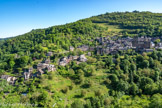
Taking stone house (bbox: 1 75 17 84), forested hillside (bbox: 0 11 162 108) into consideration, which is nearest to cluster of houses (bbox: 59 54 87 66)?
forested hillside (bbox: 0 11 162 108)

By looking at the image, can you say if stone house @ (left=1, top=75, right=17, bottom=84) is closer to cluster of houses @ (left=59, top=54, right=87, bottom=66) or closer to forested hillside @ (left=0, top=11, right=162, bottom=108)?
forested hillside @ (left=0, top=11, right=162, bottom=108)

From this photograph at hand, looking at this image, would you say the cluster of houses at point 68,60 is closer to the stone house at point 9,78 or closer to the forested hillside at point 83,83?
the forested hillside at point 83,83

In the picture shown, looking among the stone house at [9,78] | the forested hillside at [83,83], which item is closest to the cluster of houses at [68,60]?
the forested hillside at [83,83]

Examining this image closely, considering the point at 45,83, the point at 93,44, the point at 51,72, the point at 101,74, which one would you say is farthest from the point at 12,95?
the point at 93,44

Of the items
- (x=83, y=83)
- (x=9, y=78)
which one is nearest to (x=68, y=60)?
(x=83, y=83)

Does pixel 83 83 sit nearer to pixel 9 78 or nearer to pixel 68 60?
pixel 68 60

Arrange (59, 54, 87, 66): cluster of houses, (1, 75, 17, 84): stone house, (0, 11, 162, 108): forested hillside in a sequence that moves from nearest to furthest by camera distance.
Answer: (0, 11, 162, 108): forested hillside < (1, 75, 17, 84): stone house < (59, 54, 87, 66): cluster of houses

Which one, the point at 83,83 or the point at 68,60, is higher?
the point at 68,60

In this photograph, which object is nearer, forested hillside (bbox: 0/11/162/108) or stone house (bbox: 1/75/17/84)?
forested hillside (bbox: 0/11/162/108)

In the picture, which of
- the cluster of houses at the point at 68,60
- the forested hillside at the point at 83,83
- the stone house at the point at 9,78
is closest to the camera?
the forested hillside at the point at 83,83

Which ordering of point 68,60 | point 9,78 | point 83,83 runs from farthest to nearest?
1. point 68,60
2. point 9,78
3. point 83,83

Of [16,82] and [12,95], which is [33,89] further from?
[16,82]
